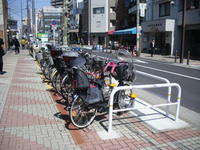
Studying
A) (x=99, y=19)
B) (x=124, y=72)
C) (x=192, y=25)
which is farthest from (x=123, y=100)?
(x=99, y=19)

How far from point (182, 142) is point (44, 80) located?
21.9 ft

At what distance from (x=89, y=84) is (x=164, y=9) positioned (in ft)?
87.5

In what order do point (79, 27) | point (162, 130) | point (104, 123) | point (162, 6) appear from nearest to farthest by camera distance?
point (162, 130) < point (104, 123) < point (162, 6) < point (79, 27)

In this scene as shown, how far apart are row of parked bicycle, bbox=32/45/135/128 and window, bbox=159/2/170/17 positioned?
907 inches

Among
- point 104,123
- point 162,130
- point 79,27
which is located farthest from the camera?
point 79,27

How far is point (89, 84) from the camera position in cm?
440

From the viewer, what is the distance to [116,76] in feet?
18.9

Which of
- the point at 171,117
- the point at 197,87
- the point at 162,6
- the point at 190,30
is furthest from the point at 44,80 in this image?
the point at 162,6

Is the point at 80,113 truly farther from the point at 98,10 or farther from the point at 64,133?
the point at 98,10

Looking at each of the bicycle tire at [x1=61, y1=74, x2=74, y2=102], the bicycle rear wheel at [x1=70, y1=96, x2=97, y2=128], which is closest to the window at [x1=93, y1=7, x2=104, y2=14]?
the bicycle tire at [x1=61, y1=74, x2=74, y2=102]

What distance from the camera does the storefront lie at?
25297mm

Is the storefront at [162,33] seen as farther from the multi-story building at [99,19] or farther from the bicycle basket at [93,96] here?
the bicycle basket at [93,96]

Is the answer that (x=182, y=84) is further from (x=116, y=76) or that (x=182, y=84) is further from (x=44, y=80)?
(x=44, y=80)

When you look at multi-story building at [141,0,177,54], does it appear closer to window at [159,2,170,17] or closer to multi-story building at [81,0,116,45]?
window at [159,2,170,17]
